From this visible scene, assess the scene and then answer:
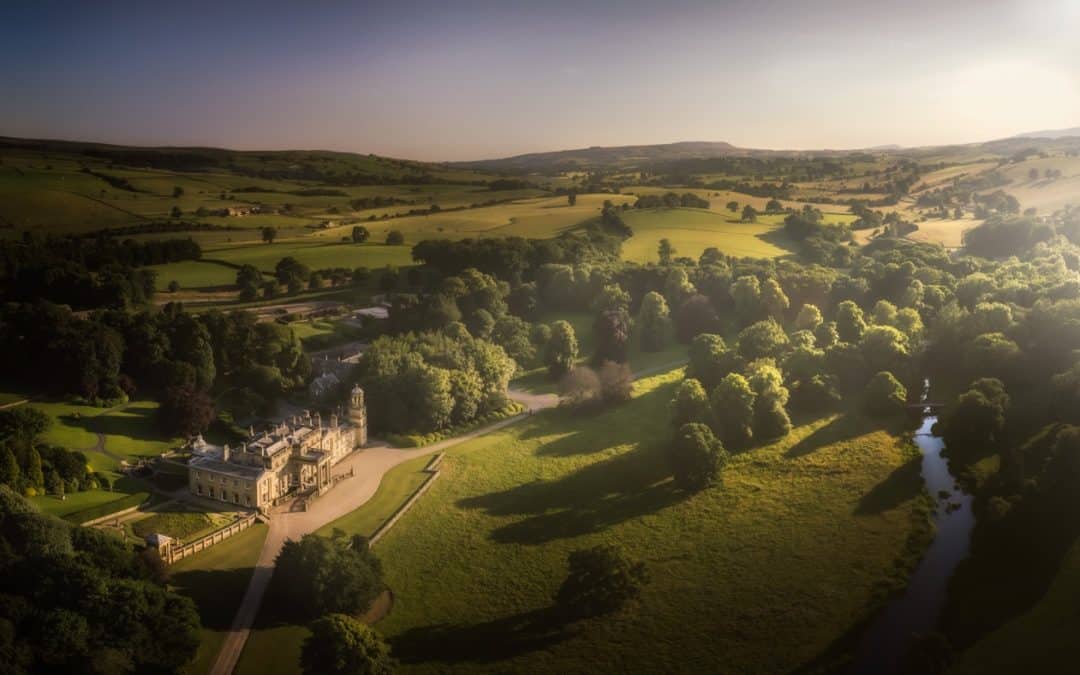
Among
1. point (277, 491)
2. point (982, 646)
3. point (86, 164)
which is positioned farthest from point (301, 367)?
point (86, 164)

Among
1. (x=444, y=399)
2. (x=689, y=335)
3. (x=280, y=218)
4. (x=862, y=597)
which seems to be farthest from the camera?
(x=280, y=218)

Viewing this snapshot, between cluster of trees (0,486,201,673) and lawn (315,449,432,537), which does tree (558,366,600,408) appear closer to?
lawn (315,449,432,537)

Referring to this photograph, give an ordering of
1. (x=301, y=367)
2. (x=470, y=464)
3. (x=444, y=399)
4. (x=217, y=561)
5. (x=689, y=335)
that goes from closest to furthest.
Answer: (x=217, y=561) → (x=470, y=464) → (x=444, y=399) → (x=301, y=367) → (x=689, y=335)

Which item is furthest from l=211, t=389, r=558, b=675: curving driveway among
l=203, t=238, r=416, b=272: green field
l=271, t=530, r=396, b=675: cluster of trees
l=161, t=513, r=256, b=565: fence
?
l=203, t=238, r=416, b=272: green field

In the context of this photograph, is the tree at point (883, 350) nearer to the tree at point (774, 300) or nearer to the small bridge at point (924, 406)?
the small bridge at point (924, 406)

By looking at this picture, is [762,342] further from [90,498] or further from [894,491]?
[90,498]

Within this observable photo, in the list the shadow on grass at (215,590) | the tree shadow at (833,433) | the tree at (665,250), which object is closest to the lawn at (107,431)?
the shadow on grass at (215,590)

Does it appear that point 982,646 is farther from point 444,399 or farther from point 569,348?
point 569,348
